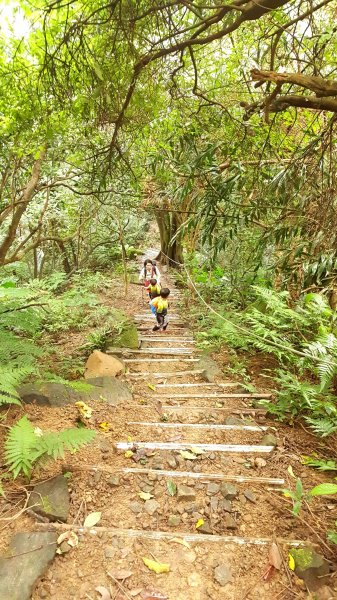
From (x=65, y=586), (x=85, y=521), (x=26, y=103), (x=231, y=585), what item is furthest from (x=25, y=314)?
(x=231, y=585)

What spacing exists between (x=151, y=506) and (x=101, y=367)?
240 cm

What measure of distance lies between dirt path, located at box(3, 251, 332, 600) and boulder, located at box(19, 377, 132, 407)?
0.23m

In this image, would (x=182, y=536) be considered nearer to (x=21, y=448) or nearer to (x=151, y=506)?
(x=151, y=506)

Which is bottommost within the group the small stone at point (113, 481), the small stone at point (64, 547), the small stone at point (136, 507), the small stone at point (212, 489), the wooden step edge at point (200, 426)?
Answer: the wooden step edge at point (200, 426)

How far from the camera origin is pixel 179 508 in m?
2.27

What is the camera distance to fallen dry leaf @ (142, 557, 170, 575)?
71.0 inches

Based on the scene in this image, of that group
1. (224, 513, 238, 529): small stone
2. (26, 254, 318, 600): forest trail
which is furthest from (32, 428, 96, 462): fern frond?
(224, 513, 238, 529): small stone

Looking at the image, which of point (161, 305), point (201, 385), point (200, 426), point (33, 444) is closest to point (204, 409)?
point (200, 426)

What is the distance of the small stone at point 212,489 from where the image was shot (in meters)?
2.40

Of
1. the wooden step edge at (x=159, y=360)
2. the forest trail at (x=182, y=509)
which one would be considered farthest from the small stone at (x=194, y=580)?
A: the wooden step edge at (x=159, y=360)

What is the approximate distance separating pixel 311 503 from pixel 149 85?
14.0 ft

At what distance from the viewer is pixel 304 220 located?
4684 millimetres

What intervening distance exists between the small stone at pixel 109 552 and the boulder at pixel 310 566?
971mm

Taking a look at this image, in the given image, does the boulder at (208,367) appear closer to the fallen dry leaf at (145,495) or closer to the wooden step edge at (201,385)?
the wooden step edge at (201,385)
